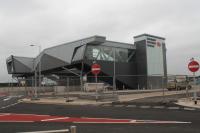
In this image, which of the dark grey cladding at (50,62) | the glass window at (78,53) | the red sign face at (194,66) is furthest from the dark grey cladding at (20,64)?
the red sign face at (194,66)

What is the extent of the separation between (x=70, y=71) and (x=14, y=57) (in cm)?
2523

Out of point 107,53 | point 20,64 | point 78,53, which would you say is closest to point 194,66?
point 78,53

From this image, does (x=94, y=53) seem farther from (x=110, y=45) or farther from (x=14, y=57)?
(x=14, y=57)

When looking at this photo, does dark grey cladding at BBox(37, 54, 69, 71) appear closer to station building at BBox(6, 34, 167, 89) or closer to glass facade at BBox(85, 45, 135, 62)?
station building at BBox(6, 34, 167, 89)

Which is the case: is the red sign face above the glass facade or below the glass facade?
below

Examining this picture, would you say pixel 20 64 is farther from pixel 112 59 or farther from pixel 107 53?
pixel 112 59

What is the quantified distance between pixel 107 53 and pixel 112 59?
2124 mm

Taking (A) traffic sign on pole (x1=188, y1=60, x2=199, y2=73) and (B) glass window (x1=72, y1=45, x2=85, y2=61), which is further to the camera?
(B) glass window (x1=72, y1=45, x2=85, y2=61)

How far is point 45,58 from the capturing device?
8406cm

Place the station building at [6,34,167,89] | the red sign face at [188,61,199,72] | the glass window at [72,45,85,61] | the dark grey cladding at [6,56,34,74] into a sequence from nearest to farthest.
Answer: the red sign face at [188,61,199,72] < the glass window at [72,45,85,61] < the station building at [6,34,167,89] < the dark grey cladding at [6,56,34,74]

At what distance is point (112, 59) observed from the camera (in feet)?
242

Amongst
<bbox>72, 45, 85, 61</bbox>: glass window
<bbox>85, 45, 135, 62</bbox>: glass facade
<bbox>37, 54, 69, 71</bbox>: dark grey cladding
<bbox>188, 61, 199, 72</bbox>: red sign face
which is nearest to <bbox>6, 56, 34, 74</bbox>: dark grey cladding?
<bbox>37, 54, 69, 71</bbox>: dark grey cladding

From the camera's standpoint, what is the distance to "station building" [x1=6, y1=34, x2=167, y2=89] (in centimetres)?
6931

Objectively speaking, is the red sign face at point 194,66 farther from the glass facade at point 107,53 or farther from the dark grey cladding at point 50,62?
the dark grey cladding at point 50,62
